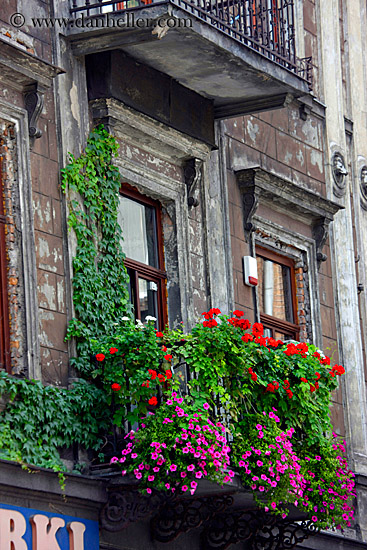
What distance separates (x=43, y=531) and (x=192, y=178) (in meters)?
4.36

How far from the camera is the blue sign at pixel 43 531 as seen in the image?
11.2m

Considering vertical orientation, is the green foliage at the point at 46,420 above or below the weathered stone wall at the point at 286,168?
below

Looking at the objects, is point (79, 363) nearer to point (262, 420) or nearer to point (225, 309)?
point (262, 420)

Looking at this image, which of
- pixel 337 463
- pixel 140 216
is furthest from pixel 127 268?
pixel 337 463

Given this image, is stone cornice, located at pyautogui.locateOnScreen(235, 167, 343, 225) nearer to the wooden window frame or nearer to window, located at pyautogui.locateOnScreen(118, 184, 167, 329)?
window, located at pyautogui.locateOnScreen(118, 184, 167, 329)

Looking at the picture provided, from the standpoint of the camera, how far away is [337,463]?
13727 mm

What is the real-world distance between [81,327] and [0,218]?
43.5 inches

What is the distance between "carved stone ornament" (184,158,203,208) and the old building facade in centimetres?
1

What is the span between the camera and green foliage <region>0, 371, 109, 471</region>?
11742 mm

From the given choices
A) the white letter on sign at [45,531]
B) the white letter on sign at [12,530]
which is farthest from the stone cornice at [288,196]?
the white letter on sign at [12,530]

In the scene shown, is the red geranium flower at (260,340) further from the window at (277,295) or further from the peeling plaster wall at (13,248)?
the window at (277,295)

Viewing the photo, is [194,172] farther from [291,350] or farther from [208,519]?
[208,519]

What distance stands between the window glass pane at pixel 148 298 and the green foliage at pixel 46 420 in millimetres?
1615

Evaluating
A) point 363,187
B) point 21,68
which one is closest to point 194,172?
point 21,68
